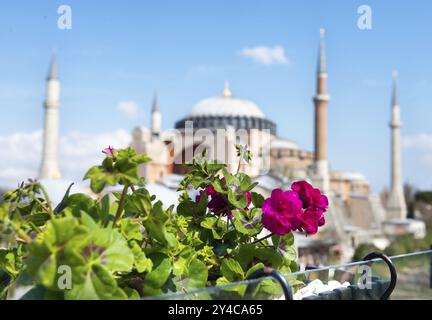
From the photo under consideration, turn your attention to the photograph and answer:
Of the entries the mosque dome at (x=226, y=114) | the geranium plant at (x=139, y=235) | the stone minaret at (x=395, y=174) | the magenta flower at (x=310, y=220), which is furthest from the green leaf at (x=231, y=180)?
the stone minaret at (x=395, y=174)

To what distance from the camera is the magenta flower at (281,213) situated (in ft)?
4.13

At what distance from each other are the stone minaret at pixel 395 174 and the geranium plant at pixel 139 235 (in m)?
32.8

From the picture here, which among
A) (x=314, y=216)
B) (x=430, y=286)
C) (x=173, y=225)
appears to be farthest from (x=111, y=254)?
(x=430, y=286)

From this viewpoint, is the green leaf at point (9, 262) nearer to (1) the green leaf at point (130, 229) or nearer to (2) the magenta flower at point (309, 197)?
(1) the green leaf at point (130, 229)

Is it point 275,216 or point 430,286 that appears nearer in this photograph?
point 275,216

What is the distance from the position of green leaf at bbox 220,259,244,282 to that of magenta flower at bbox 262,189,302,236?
0.13 m

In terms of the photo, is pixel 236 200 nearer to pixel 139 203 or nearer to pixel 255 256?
pixel 255 256

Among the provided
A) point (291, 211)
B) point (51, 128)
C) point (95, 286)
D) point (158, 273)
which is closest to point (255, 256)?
point (291, 211)

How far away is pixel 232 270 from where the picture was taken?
4.31ft

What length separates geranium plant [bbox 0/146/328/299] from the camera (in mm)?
914

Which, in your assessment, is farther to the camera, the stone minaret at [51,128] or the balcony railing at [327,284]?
the stone minaret at [51,128]
